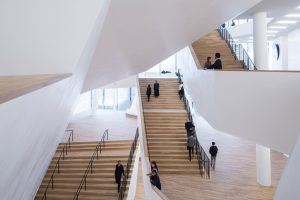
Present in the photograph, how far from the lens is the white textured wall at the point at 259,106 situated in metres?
6.18

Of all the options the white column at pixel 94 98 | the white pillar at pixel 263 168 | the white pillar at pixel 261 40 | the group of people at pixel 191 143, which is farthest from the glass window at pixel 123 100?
the white pillar at pixel 261 40

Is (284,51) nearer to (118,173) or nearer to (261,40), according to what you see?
(261,40)

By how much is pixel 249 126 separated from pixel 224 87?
135 centimetres

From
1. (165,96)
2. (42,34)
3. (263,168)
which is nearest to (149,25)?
(42,34)

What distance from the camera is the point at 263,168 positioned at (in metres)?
10.8

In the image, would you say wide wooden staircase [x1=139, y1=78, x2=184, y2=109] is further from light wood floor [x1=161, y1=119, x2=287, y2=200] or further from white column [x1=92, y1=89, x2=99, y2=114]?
white column [x1=92, y1=89, x2=99, y2=114]

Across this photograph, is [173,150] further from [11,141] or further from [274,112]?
[11,141]

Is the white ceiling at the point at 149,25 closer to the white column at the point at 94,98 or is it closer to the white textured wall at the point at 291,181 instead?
the white textured wall at the point at 291,181

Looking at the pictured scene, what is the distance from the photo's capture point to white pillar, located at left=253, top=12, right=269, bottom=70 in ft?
33.9

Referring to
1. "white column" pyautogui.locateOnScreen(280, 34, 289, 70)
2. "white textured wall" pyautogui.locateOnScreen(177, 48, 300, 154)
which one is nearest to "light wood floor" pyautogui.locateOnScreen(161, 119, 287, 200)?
"white textured wall" pyautogui.locateOnScreen(177, 48, 300, 154)

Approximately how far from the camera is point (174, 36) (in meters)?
10.2

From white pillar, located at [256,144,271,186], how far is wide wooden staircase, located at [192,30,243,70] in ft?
12.1

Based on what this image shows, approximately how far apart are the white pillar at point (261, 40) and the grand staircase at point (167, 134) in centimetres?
466

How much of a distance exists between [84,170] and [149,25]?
24.7 feet
